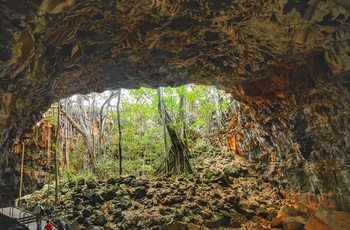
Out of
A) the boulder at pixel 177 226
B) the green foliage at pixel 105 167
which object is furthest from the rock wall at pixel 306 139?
the green foliage at pixel 105 167

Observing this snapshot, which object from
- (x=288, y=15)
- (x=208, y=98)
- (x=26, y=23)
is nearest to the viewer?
(x=26, y=23)

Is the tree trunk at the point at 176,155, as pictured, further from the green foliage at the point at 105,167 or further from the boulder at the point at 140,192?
the green foliage at the point at 105,167

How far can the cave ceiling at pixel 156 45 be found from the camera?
4.58 meters

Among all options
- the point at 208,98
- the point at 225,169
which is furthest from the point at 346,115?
the point at 208,98

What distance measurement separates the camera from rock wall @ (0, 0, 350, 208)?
4766 mm

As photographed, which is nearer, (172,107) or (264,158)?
(264,158)

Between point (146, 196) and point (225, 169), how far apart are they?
13.6 ft

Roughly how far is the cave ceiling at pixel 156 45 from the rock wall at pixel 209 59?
22 millimetres

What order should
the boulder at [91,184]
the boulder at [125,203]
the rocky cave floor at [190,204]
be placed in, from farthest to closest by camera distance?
the boulder at [91,184]
the boulder at [125,203]
the rocky cave floor at [190,204]

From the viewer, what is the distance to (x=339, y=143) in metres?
7.21

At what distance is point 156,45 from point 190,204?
5.49m

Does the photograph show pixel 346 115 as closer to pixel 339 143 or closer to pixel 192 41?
pixel 339 143

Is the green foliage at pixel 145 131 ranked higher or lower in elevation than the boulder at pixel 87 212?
higher

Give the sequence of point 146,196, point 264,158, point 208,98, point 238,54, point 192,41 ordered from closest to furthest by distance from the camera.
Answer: point 192,41 → point 238,54 → point 146,196 → point 264,158 → point 208,98
